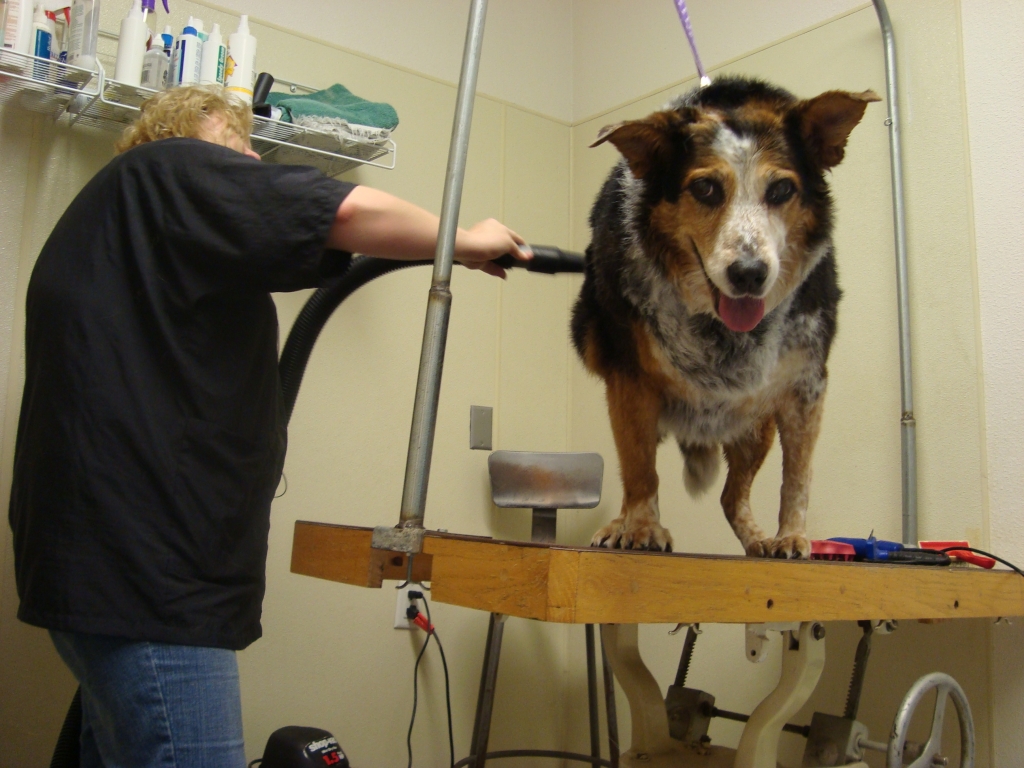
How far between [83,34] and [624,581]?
1670 mm

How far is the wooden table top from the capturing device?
0.77 meters

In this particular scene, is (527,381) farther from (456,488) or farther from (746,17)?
(746,17)

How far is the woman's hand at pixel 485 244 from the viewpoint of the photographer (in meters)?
1.07

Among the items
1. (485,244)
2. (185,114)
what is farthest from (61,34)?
(485,244)

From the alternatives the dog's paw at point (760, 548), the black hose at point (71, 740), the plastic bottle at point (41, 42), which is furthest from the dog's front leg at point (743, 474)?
the plastic bottle at point (41, 42)

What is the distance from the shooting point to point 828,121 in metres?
1.20

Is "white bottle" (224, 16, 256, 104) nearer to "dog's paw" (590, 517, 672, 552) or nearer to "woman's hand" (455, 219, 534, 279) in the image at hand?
"woman's hand" (455, 219, 534, 279)

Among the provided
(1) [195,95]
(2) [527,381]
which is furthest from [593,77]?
(1) [195,95]

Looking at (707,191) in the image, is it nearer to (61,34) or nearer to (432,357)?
(432,357)

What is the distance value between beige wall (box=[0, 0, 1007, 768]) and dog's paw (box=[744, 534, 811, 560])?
0.74 metres

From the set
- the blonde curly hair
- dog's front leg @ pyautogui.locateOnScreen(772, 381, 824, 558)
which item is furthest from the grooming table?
the blonde curly hair

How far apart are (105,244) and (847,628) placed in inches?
68.3

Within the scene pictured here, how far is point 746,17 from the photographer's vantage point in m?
2.33

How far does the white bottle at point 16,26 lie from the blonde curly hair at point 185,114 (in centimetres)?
54
